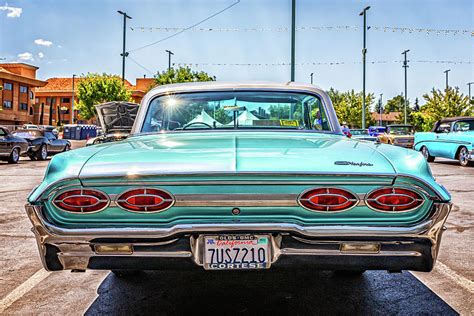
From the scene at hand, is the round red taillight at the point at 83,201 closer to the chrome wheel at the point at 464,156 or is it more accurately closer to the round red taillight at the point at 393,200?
the round red taillight at the point at 393,200

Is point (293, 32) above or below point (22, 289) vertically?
above

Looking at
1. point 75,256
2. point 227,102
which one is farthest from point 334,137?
point 75,256

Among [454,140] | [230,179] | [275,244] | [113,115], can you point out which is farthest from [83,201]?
[454,140]

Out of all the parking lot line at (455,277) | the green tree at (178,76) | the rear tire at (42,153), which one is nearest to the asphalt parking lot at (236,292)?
the parking lot line at (455,277)

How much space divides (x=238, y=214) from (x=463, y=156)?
1553cm

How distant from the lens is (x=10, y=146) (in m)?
17.9

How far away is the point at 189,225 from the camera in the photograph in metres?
2.46

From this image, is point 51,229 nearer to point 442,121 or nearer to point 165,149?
point 165,149

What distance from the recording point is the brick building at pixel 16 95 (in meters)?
52.0

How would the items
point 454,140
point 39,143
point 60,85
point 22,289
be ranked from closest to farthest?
point 22,289, point 454,140, point 39,143, point 60,85

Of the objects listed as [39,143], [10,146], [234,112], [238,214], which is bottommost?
[238,214]

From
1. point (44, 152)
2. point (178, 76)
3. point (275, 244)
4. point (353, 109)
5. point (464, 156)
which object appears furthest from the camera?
point (353, 109)

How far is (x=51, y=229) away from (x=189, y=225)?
2.24 feet

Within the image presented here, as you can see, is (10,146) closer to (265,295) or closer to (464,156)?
(464,156)
